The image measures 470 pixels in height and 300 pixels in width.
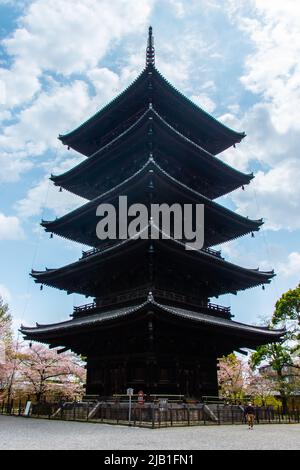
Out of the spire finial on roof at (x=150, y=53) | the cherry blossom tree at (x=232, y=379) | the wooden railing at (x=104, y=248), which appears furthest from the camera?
the cherry blossom tree at (x=232, y=379)

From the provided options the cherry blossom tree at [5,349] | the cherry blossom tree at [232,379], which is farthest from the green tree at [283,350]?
the cherry blossom tree at [5,349]

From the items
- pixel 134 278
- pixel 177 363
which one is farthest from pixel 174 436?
pixel 134 278

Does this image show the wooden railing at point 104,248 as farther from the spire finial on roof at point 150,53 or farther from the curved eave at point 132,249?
the spire finial on roof at point 150,53

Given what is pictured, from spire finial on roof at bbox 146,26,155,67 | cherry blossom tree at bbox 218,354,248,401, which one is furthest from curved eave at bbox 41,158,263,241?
cherry blossom tree at bbox 218,354,248,401

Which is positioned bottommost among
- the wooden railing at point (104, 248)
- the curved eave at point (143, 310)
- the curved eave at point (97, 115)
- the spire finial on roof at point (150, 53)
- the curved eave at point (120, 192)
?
the curved eave at point (143, 310)

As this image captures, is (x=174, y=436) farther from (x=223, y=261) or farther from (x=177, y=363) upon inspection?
(x=223, y=261)

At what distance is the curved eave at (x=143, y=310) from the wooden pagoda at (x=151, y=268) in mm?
89

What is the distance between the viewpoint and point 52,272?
27344 mm

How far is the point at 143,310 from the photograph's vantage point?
20094mm

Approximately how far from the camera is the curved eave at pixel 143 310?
2052 centimetres

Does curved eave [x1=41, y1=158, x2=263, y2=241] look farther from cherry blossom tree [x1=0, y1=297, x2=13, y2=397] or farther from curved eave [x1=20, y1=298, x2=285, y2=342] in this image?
cherry blossom tree [x1=0, y1=297, x2=13, y2=397]

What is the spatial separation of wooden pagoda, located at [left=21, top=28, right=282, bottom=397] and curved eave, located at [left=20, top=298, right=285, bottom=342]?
0.09m
